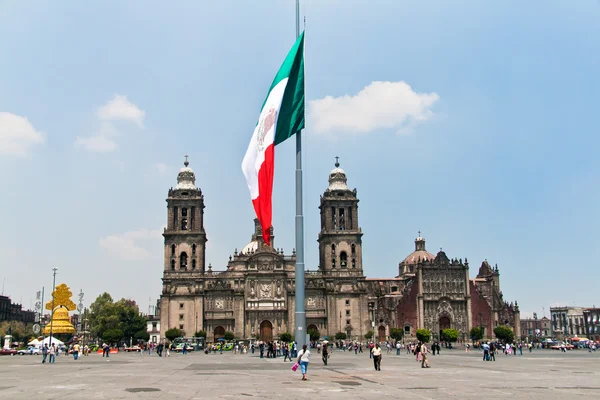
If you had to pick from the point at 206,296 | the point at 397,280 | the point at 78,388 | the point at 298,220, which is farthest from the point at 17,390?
the point at 397,280

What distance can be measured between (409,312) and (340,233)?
53.1ft

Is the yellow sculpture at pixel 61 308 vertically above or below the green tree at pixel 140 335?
above

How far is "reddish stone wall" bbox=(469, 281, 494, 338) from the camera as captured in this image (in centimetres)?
9831

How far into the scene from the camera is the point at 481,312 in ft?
326

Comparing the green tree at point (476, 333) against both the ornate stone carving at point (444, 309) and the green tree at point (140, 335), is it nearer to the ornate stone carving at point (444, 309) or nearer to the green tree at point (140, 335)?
the ornate stone carving at point (444, 309)

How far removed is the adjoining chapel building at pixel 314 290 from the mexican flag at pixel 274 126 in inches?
2771

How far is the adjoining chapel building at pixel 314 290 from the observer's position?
305 feet

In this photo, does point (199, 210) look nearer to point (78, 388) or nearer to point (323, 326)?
point (323, 326)

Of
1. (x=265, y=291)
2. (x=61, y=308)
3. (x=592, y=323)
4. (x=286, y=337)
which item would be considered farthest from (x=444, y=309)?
(x=592, y=323)

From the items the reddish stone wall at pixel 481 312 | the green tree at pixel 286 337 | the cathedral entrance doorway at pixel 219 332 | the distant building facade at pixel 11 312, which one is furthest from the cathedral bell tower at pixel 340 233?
the distant building facade at pixel 11 312

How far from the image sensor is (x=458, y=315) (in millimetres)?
97500

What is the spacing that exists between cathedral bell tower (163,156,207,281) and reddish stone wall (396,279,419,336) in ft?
102

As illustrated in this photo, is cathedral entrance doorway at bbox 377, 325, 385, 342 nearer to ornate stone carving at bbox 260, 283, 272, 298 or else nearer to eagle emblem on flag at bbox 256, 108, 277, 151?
ornate stone carving at bbox 260, 283, 272, 298

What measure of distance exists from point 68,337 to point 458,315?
61454 millimetres
